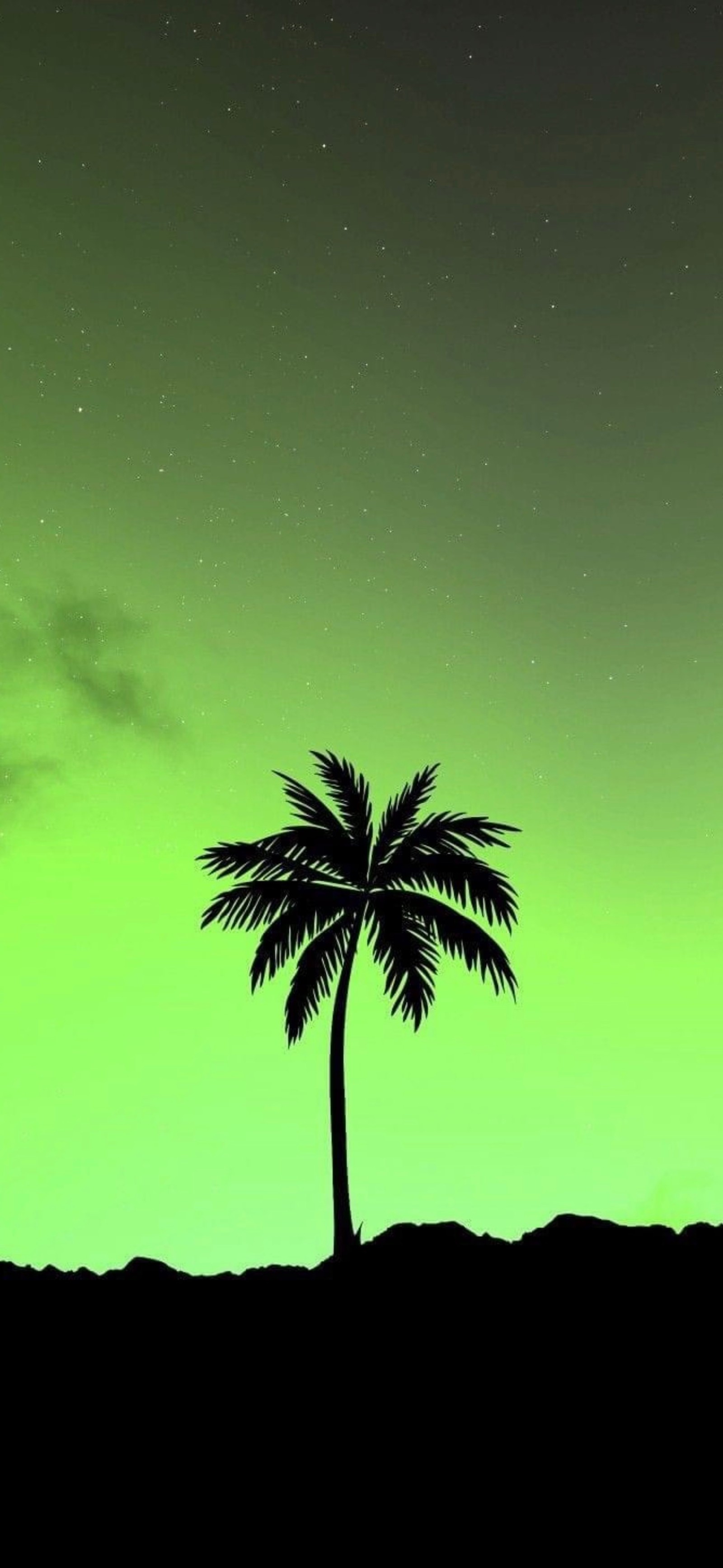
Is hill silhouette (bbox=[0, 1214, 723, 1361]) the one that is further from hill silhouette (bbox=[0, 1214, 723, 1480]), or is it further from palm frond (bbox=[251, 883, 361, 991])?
palm frond (bbox=[251, 883, 361, 991])

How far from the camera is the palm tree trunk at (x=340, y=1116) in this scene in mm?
20359

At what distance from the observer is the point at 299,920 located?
23.8 m

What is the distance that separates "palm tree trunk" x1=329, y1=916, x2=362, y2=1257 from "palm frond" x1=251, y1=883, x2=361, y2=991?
468 millimetres

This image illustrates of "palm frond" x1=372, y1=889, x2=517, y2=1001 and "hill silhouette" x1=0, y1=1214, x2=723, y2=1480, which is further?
"palm frond" x1=372, y1=889, x2=517, y2=1001

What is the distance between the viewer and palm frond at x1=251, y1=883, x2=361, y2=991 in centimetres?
2383

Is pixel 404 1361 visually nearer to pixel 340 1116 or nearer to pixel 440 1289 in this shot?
pixel 440 1289

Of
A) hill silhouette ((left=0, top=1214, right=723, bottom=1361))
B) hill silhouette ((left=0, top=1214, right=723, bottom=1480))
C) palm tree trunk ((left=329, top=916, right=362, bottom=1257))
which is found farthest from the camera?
palm tree trunk ((left=329, top=916, right=362, bottom=1257))

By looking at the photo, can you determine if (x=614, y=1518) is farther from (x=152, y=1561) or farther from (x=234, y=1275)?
(x=234, y=1275)

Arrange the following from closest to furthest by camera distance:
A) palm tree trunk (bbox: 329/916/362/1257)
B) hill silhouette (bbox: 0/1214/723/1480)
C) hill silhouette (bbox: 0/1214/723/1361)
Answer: hill silhouette (bbox: 0/1214/723/1480) → hill silhouette (bbox: 0/1214/723/1361) → palm tree trunk (bbox: 329/916/362/1257)

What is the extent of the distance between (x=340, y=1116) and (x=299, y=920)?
3.59 m

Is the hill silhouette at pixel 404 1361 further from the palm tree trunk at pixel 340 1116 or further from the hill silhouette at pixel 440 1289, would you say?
the palm tree trunk at pixel 340 1116

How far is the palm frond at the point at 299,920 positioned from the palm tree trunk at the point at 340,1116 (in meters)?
0.47

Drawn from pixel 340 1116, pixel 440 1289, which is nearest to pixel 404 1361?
pixel 440 1289

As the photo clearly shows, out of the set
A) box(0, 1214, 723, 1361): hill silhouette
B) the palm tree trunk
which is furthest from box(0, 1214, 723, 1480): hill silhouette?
the palm tree trunk
